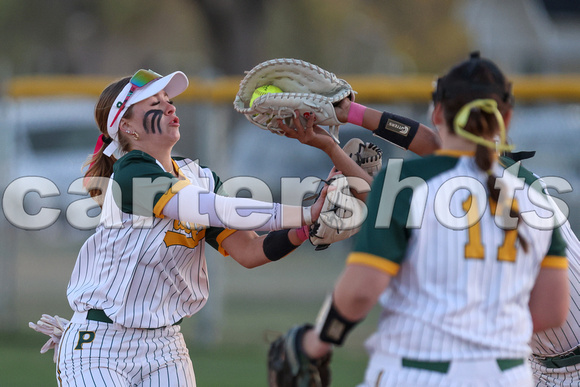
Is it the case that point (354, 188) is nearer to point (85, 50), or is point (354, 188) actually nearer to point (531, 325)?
point (531, 325)

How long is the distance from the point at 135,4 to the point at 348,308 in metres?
25.1

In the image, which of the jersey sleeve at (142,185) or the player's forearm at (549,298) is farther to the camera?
the jersey sleeve at (142,185)

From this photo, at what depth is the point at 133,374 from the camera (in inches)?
141

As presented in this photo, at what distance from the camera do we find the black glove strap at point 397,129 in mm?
3699

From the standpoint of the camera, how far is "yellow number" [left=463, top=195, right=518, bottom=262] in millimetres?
2633

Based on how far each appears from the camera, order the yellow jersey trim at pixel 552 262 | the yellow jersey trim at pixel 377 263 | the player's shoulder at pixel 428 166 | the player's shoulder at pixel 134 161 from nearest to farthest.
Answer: the yellow jersey trim at pixel 377 263 → the player's shoulder at pixel 428 166 → the yellow jersey trim at pixel 552 262 → the player's shoulder at pixel 134 161

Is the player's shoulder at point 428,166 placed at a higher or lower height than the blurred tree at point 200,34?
lower

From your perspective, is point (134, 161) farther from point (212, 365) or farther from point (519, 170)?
point (212, 365)

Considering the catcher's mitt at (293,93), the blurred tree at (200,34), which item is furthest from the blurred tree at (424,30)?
the catcher's mitt at (293,93)

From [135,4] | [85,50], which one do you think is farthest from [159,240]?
[85,50]

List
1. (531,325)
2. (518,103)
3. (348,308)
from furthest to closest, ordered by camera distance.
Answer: (518,103)
(531,325)
(348,308)

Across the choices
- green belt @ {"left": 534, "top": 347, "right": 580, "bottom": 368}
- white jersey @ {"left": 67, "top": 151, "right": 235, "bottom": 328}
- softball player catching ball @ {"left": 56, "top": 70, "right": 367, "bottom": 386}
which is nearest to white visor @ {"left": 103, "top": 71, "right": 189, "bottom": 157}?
softball player catching ball @ {"left": 56, "top": 70, "right": 367, "bottom": 386}

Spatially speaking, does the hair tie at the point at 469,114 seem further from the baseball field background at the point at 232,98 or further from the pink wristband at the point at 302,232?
the pink wristband at the point at 302,232

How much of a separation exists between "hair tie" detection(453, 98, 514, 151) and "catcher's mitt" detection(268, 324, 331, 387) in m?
0.77
